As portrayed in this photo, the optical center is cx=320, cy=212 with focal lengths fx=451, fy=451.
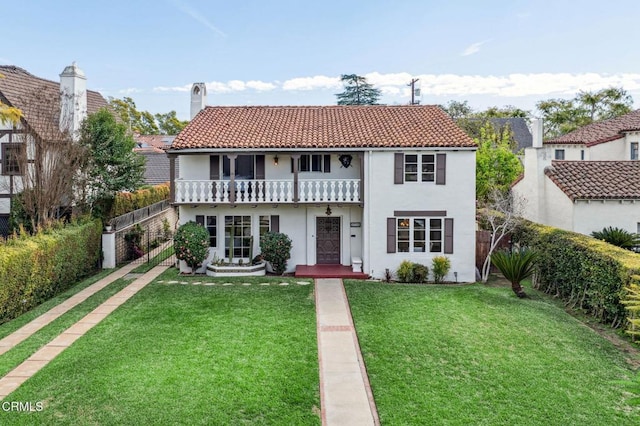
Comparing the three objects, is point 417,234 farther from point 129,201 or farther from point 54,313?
point 129,201

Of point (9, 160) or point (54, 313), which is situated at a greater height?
point (9, 160)

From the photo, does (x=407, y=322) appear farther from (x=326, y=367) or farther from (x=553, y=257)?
(x=553, y=257)

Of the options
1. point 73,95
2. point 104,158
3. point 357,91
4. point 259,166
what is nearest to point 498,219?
point 259,166

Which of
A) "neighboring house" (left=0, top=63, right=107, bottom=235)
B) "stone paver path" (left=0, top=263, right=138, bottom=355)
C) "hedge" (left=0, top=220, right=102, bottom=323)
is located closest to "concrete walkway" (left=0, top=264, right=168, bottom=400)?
"stone paver path" (left=0, top=263, right=138, bottom=355)

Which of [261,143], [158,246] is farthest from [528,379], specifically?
[158,246]

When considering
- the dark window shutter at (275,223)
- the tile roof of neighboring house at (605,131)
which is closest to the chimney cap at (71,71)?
the dark window shutter at (275,223)

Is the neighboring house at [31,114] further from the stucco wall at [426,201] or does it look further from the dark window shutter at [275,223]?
the stucco wall at [426,201]
